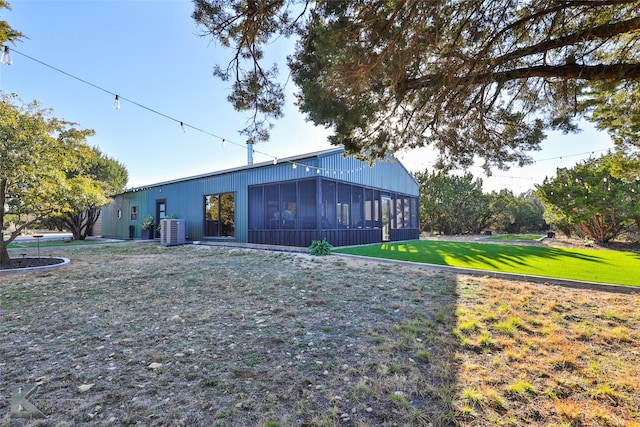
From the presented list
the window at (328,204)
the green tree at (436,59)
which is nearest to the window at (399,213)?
the window at (328,204)

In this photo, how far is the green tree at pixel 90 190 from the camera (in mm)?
6871

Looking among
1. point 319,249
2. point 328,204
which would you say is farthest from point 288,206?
point 319,249

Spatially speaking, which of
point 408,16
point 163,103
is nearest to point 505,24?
point 408,16

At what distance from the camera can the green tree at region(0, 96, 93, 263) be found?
18.2 ft

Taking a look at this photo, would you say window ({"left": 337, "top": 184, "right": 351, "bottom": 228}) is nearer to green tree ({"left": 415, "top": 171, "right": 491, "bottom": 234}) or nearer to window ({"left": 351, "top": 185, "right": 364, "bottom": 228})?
window ({"left": 351, "top": 185, "right": 364, "bottom": 228})

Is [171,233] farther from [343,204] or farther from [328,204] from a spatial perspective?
[343,204]

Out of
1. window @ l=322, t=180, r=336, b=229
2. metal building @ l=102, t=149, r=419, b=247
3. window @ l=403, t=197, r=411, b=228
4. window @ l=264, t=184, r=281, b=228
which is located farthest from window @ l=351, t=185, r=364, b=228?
window @ l=403, t=197, r=411, b=228

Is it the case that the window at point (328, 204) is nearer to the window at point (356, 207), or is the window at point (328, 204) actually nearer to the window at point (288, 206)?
the window at point (288, 206)

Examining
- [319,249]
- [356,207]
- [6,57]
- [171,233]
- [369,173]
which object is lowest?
[319,249]

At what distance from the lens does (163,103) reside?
7.06 meters

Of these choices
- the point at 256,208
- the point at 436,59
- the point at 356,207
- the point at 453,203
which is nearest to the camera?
the point at 436,59

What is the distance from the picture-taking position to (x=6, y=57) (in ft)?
13.5

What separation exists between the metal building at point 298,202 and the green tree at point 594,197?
6.51 meters

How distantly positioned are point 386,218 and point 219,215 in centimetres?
737
